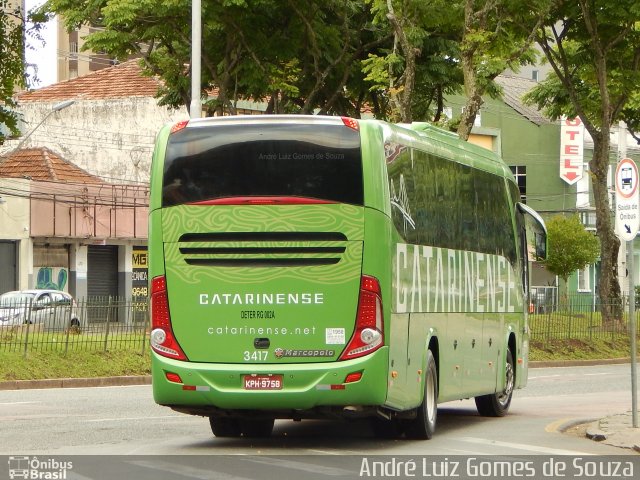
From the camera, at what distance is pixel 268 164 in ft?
47.0

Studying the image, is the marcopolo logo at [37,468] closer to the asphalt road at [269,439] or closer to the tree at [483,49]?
the asphalt road at [269,439]

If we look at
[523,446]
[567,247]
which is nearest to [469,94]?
[523,446]

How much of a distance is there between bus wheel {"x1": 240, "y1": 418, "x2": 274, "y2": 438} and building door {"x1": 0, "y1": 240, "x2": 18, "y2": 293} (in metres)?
40.0

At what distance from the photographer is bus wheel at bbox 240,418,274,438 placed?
1602 cm

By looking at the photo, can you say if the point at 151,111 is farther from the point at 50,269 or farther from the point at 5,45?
the point at 5,45

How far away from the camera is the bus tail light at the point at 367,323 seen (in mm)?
14055

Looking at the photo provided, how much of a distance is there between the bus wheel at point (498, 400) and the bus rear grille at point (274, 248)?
5.96m

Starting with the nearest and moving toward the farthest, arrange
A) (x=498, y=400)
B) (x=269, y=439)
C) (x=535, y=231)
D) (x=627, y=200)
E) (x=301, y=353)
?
(x=301, y=353)
(x=269, y=439)
(x=627, y=200)
(x=498, y=400)
(x=535, y=231)

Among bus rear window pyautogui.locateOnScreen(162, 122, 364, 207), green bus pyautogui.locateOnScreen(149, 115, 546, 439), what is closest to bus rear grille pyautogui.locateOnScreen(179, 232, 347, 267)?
green bus pyautogui.locateOnScreen(149, 115, 546, 439)

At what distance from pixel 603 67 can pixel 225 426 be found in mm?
25421

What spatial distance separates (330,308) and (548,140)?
6902 centimetres

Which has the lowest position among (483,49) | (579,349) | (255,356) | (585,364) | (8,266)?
(585,364)

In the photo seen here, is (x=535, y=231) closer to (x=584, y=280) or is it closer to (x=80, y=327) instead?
(x=80, y=327)

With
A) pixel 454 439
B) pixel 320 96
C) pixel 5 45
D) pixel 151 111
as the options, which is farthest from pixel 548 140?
pixel 454 439
